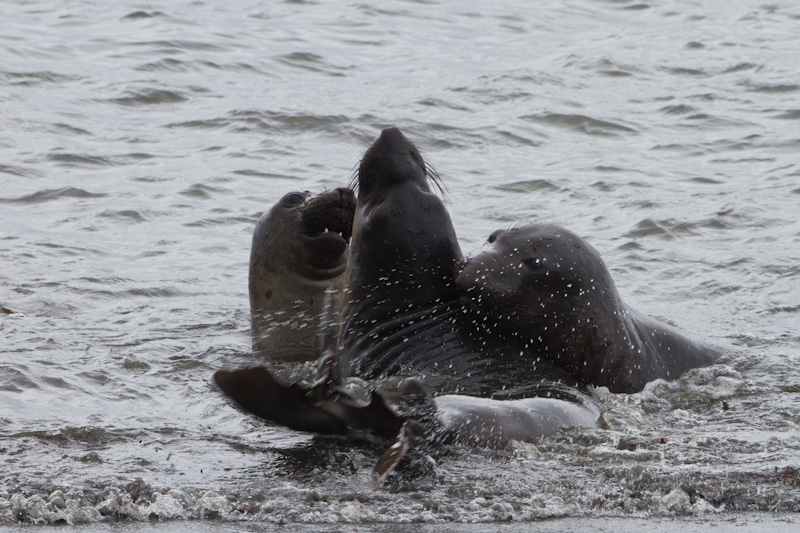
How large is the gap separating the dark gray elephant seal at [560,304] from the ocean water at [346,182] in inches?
8.0

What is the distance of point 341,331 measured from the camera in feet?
19.6

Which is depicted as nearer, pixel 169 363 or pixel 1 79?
pixel 169 363

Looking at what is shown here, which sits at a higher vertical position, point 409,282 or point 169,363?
point 409,282

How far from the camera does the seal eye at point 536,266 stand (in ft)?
18.2

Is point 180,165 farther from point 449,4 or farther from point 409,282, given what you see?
point 449,4

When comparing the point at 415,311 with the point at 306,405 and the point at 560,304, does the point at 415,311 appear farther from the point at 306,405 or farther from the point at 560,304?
the point at 306,405

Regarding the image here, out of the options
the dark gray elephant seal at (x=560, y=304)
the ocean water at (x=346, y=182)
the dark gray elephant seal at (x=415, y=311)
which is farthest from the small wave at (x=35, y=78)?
the dark gray elephant seal at (x=560, y=304)

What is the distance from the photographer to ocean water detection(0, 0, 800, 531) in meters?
4.33

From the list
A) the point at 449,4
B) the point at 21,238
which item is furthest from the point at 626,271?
the point at 449,4

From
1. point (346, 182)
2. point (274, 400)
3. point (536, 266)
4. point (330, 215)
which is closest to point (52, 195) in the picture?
point (346, 182)

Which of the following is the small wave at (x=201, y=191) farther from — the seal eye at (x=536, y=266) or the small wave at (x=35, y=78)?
the seal eye at (x=536, y=266)

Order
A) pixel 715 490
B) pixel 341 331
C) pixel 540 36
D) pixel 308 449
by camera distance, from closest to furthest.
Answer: pixel 715 490 → pixel 308 449 → pixel 341 331 → pixel 540 36

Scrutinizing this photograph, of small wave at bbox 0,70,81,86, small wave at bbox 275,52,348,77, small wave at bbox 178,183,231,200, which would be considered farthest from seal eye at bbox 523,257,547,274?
small wave at bbox 275,52,348,77

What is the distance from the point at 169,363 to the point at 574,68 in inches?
411
